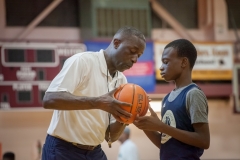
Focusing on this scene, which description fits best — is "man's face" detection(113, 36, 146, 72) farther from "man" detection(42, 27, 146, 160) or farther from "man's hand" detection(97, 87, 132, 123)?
"man's hand" detection(97, 87, 132, 123)

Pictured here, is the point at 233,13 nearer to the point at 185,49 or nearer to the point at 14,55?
the point at 14,55

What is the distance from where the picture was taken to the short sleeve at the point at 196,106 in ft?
11.3

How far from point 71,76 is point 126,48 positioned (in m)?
0.52

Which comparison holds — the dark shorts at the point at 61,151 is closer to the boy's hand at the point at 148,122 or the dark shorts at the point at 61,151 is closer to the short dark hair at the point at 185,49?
the boy's hand at the point at 148,122

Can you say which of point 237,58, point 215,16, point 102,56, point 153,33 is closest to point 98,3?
point 153,33

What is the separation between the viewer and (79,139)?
3621 mm

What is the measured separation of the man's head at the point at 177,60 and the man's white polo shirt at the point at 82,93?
499mm

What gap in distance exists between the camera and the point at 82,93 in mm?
3641

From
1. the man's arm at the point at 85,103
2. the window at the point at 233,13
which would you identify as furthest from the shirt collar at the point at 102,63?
the window at the point at 233,13

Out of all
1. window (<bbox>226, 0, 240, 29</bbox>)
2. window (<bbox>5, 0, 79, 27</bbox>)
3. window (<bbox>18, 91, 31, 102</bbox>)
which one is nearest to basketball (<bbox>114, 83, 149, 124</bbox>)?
window (<bbox>18, 91, 31, 102</bbox>)

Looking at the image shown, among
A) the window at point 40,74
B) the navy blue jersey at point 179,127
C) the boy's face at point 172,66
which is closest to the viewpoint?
the navy blue jersey at point 179,127

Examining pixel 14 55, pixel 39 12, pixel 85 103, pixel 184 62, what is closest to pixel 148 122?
pixel 85 103

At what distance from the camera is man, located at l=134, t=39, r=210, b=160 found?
3465mm

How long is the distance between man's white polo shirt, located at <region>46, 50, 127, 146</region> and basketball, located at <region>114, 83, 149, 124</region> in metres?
0.29
